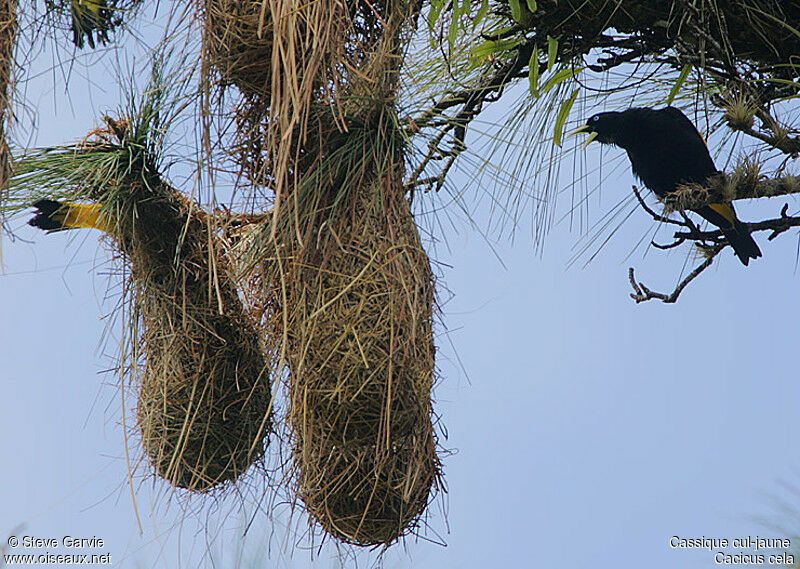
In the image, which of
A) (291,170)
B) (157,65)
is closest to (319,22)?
(291,170)

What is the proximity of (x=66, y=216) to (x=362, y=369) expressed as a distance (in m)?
0.46

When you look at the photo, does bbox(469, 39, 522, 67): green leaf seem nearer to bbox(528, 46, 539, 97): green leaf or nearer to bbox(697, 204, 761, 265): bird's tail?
bbox(528, 46, 539, 97): green leaf

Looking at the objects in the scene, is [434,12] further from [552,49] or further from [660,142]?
[660,142]

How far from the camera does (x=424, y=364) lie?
0.93 meters

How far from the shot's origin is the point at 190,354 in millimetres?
1111

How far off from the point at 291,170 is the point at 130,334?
34 centimetres

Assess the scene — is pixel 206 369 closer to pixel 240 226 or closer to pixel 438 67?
pixel 240 226

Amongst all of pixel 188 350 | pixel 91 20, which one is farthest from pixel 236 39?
pixel 91 20

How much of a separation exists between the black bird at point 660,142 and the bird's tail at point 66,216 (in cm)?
63

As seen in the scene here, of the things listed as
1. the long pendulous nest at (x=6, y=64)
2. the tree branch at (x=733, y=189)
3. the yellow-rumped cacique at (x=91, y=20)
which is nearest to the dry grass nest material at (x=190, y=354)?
the long pendulous nest at (x=6, y=64)

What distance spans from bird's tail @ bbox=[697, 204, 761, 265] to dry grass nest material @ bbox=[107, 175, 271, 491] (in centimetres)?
58

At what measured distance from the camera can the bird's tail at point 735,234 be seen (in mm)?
1145

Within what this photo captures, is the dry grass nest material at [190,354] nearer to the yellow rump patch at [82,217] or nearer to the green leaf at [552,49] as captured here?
the yellow rump patch at [82,217]

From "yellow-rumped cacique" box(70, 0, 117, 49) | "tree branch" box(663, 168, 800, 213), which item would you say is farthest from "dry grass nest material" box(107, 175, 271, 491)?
"tree branch" box(663, 168, 800, 213)
